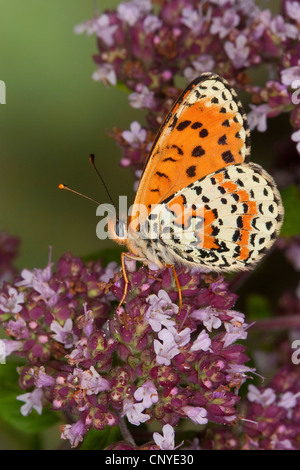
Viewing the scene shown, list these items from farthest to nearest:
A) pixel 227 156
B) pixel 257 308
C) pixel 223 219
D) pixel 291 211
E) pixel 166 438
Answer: pixel 257 308
pixel 291 211
pixel 223 219
pixel 227 156
pixel 166 438

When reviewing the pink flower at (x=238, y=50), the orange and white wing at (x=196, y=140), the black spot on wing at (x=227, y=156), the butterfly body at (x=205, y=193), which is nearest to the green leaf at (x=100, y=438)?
the butterfly body at (x=205, y=193)

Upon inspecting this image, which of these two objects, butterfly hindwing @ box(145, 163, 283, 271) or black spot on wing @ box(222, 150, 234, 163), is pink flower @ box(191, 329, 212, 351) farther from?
black spot on wing @ box(222, 150, 234, 163)

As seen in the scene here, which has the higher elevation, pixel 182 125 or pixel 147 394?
pixel 182 125

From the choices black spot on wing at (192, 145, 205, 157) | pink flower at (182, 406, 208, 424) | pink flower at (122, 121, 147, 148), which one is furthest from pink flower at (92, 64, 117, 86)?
pink flower at (182, 406, 208, 424)

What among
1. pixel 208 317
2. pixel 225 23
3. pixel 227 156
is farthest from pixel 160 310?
pixel 225 23

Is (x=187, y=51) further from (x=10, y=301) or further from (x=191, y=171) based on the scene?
(x=10, y=301)

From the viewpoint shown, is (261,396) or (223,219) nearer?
(223,219)
